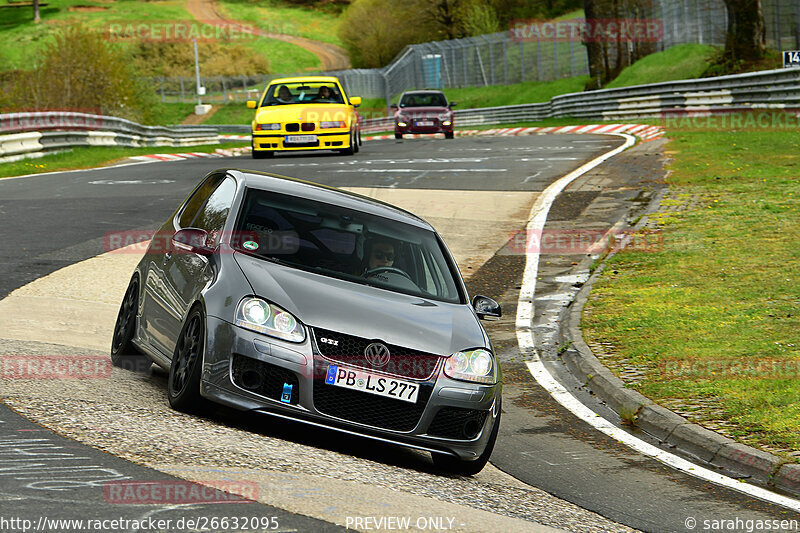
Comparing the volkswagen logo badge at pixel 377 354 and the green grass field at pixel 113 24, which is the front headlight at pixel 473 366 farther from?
the green grass field at pixel 113 24

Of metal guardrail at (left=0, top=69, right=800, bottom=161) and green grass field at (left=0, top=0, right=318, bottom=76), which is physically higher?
green grass field at (left=0, top=0, right=318, bottom=76)

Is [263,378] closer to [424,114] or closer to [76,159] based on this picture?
[76,159]

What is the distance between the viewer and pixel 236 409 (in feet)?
20.5

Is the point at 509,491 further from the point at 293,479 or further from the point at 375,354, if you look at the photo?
the point at 293,479

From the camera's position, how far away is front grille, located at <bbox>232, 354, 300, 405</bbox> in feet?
20.2

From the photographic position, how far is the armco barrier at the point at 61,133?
25.7 metres

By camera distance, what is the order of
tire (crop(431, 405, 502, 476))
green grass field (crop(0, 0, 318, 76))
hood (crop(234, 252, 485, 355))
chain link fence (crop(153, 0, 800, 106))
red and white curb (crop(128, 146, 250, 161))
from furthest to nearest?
green grass field (crop(0, 0, 318, 76)) → chain link fence (crop(153, 0, 800, 106)) → red and white curb (crop(128, 146, 250, 161)) → tire (crop(431, 405, 502, 476)) → hood (crop(234, 252, 485, 355))

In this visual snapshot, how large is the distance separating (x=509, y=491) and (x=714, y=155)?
18517 millimetres

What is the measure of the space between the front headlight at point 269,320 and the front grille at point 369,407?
31 centimetres

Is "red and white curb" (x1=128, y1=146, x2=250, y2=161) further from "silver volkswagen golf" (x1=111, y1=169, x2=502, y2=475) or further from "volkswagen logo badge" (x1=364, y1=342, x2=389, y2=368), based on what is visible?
"volkswagen logo badge" (x1=364, y1=342, x2=389, y2=368)

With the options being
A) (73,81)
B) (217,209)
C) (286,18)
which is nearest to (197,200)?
(217,209)

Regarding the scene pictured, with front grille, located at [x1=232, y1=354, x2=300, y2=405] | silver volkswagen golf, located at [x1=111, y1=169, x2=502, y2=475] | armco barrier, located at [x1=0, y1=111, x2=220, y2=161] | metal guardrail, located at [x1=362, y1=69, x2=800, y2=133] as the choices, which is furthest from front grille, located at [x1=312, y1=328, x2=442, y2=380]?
metal guardrail, located at [x1=362, y1=69, x2=800, y2=133]

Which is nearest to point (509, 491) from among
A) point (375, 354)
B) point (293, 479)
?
point (375, 354)

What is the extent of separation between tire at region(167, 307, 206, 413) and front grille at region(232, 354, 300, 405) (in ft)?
0.87
